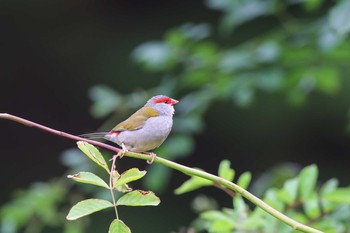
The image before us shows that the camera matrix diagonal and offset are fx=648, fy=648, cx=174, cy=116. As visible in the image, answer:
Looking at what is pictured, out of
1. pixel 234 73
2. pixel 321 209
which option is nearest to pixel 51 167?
pixel 234 73

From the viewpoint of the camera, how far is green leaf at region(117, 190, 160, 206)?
1045 millimetres

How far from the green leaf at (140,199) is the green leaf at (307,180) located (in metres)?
0.78

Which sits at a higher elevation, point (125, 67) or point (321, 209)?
point (125, 67)

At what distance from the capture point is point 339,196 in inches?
65.9

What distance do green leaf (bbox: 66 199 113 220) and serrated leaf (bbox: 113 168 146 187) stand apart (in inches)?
1.7

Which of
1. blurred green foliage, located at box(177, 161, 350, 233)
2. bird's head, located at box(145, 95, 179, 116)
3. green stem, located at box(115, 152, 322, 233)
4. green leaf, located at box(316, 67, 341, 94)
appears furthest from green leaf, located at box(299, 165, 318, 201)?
green leaf, located at box(316, 67, 341, 94)

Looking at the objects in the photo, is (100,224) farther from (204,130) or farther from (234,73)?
(234,73)

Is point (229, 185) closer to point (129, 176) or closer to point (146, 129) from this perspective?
point (129, 176)

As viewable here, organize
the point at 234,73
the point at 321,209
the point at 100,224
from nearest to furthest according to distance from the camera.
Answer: the point at 321,209 < the point at 234,73 < the point at 100,224

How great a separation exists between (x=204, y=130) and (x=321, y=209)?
336 centimetres

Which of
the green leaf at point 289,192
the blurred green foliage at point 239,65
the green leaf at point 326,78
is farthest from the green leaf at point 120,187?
the green leaf at point 326,78

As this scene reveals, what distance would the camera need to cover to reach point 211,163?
207 inches

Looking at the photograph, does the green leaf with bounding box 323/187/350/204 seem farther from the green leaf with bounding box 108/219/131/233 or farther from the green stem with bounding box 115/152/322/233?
the green leaf with bounding box 108/219/131/233

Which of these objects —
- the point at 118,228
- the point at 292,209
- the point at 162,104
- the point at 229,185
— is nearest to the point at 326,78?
the point at 292,209
